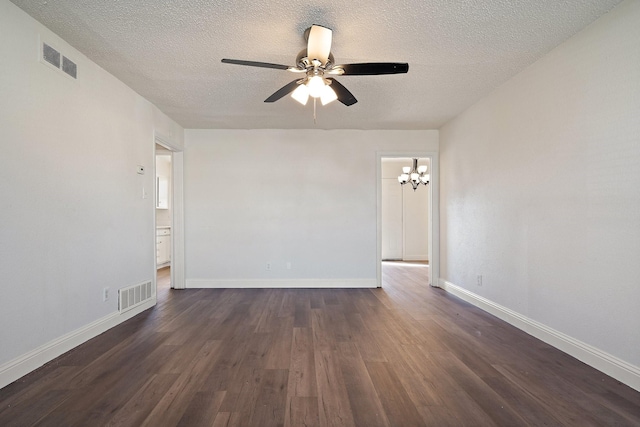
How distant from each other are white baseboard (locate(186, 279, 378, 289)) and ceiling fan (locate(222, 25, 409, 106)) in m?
2.98

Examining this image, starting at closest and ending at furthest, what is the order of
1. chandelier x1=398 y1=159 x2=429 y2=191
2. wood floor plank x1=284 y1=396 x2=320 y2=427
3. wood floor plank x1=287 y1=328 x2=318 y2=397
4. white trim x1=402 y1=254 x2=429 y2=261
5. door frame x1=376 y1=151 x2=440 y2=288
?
wood floor plank x1=284 y1=396 x2=320 y2=427 < wood floor plank x1=287 y1=328 x2=318 y2=397 < door frame x1=376 y1=151 x2=440 y2=288 < chandelier x1=398 y1=159 x2=429 y2=191 < white trim x1=402 y1=254 x2=429 y2=261

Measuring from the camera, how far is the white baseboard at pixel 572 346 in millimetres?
1890

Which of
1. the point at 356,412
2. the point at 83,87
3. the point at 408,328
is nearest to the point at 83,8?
the point at 83,87

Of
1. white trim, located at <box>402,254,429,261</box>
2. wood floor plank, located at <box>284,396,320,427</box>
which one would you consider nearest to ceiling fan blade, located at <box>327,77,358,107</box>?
wood floor plank, located at <box>284,396,320,427</box>

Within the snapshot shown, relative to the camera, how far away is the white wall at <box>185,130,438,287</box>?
4.68m

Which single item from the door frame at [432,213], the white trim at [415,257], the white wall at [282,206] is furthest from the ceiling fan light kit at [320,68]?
the white trim at [415,257]

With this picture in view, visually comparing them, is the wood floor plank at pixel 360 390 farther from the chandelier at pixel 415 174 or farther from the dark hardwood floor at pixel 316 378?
the chandelier at pixel 415 174

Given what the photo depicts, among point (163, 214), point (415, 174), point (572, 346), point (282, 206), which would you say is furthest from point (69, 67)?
point (415, 174)

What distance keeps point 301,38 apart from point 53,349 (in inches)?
120

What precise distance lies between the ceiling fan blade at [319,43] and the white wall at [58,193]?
1.99 metres

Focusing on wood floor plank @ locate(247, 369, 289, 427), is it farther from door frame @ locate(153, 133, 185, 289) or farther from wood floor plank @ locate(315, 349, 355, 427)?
door frame @ locate(153, 133, 185, 289)

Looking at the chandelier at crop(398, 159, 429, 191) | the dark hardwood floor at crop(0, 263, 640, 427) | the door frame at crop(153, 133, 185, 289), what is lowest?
the dark hardwood floor at crop(0, 263, 640, 427)

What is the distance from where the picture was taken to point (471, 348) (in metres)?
2.43

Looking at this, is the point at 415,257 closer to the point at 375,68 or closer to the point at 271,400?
the point at 375,68
